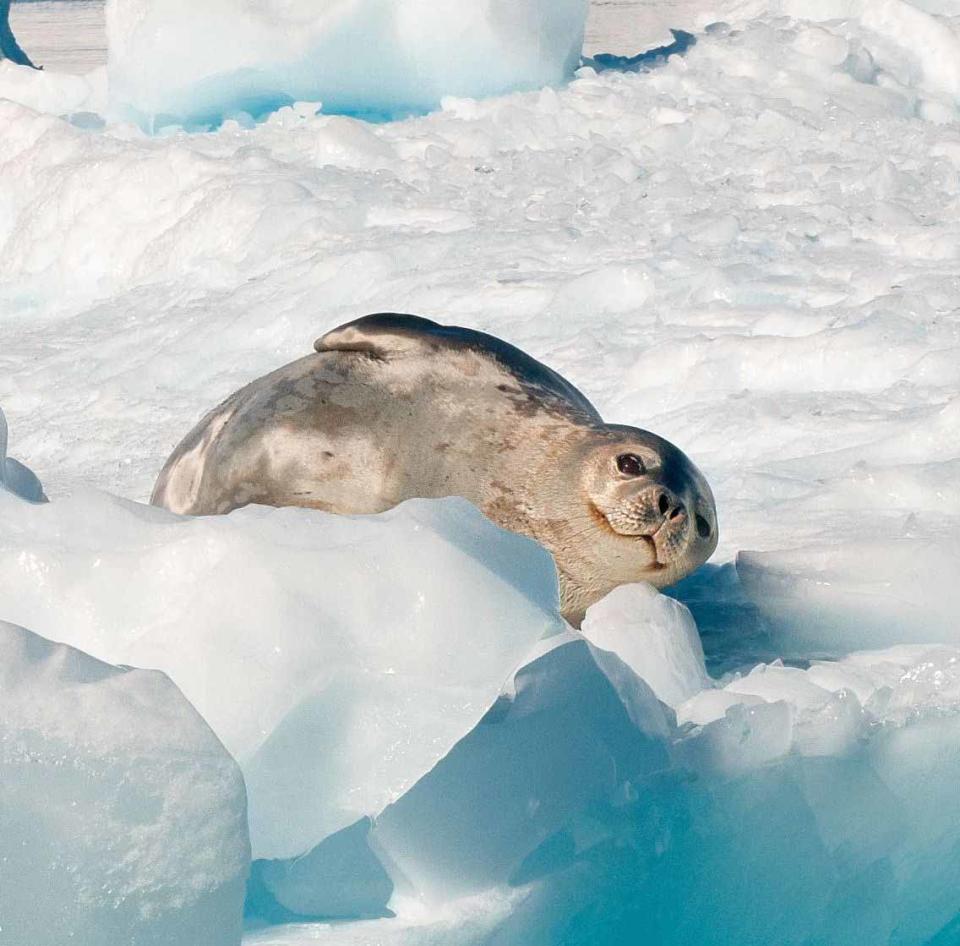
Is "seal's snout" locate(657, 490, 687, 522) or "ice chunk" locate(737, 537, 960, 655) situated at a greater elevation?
"seal's snout" locate(657, 490, 687, 522)

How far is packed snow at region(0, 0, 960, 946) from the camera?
182 centimetres

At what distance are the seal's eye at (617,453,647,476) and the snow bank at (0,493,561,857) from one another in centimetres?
77

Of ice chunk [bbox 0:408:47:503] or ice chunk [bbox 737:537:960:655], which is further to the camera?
ice chunk [bbox 0:408:47:503]

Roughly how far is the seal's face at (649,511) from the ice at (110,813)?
4.24 ft

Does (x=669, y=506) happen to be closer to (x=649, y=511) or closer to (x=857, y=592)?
(x=649, y=511)

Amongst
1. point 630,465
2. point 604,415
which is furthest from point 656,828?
point 604,415

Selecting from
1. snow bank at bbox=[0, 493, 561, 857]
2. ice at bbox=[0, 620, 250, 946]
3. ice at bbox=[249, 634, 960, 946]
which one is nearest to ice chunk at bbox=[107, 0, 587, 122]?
ice at bbox=[249, 634, 960, 946]

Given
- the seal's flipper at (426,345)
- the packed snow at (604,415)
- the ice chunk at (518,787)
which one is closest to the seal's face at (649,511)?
the packed snow at (604,415)

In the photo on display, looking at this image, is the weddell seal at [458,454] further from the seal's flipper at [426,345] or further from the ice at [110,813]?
the ice at [110,813]

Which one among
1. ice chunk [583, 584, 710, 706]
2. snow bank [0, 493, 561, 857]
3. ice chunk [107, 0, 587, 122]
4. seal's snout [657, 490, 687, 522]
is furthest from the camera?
ice chunk [107, 0, 587, 122]

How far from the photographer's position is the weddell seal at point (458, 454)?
2.80 meters

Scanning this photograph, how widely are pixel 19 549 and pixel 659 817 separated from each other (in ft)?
2.93

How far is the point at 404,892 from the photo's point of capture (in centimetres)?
181

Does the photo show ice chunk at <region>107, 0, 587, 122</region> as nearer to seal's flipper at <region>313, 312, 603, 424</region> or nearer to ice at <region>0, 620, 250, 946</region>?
seal's flipper at <region>313, 312, 603, 424</region>
